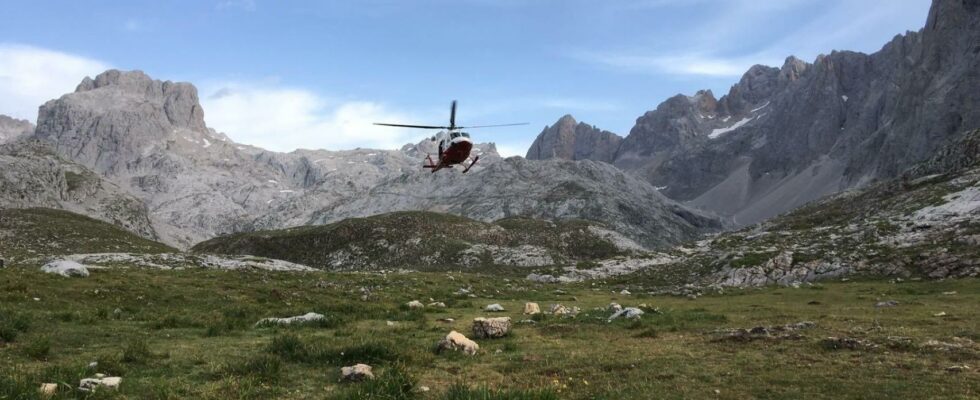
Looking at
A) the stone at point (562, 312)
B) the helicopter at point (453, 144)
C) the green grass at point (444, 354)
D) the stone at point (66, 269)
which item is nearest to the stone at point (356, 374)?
the green grass at point (444, 354)

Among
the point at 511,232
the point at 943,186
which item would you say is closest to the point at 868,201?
the point at 943,186

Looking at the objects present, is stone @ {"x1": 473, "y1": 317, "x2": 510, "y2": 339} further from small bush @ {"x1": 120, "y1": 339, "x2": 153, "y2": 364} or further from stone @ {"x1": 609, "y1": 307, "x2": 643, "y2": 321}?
small bush @ {"x1": 120, "y1": 339, "x2": 153, "y2": 364}

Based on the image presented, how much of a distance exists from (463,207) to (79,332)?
17822 cm

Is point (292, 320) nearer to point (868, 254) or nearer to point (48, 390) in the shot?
point (48, 390)

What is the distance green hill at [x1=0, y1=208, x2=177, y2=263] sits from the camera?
6919cm

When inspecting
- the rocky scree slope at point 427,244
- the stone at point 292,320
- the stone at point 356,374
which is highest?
the stone at point 356,374

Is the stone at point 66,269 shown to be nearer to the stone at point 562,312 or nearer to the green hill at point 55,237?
the stone at point 562,312

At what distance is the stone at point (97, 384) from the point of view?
1077 cm

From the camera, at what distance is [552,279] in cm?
6044

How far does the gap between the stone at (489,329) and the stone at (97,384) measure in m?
10.5

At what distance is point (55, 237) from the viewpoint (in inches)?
3059

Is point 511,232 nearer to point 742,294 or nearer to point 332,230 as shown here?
point 332,230

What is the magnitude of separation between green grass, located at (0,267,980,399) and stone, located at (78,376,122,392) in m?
0.26

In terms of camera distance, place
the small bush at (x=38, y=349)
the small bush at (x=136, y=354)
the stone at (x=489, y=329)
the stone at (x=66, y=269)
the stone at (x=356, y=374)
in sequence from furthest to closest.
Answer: the stone at (x=66, y=269) → the stone at (x=489, y=329) → the small bush at (x=38, y=349) → the small bush at (x=136, y=354) → the stone at (x=356, y=374)
